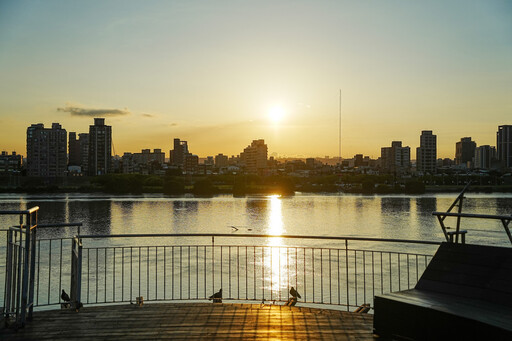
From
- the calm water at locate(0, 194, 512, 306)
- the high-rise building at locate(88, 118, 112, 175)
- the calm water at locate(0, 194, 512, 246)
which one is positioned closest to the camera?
the calm water at locate(0, 194, 512, 306)

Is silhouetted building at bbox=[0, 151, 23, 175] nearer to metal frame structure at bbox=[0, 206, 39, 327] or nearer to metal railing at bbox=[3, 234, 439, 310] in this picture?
metal railing at bbox=[3, 234, 439, 310]

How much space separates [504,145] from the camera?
184625 millimetres

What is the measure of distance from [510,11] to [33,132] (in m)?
178

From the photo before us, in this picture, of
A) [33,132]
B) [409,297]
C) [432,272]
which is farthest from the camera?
[33,132]

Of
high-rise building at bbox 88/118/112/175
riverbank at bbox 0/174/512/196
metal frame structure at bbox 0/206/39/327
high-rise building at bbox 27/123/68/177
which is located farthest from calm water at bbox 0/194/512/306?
high-rise building at bbox 88/118/112/175

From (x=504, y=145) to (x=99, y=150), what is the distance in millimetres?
161659

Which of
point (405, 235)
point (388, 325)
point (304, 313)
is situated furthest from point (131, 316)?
point (405, 235)

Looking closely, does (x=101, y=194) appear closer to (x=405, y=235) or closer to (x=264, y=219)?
(x=264, y=219)

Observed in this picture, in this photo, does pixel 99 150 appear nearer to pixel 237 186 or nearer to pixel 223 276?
pixel 237 186

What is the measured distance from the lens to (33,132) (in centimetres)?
16562

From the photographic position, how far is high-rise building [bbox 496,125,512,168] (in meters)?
179

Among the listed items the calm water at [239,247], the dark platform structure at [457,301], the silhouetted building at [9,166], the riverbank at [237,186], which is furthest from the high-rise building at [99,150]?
the dark platform structure at [457,301]

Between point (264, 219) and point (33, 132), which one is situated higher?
point (33, 132)

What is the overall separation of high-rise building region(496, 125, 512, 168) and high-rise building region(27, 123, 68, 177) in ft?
528
